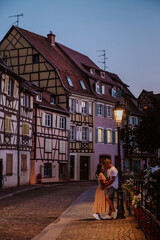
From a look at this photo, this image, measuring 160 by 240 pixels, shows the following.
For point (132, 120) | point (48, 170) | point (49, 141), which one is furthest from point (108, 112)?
point (48, 170)

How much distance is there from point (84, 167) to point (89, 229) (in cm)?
3283

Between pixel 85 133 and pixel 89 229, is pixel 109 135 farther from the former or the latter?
pixel 89 229

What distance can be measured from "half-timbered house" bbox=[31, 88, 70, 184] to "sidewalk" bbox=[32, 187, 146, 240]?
2217 cm

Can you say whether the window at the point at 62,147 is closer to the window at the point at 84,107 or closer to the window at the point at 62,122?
the window at the point at 62,122

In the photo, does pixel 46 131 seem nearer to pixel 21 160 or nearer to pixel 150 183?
pixel 21 160

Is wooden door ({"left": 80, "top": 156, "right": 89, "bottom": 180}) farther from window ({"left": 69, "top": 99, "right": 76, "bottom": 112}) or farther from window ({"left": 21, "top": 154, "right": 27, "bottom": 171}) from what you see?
window ({"left": 21, "top": 154, "right": 27, "bottom": 171})

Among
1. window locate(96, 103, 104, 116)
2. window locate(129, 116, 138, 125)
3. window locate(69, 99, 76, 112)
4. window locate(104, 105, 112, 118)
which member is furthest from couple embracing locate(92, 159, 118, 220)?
window locate(129, 116, 138, 125)

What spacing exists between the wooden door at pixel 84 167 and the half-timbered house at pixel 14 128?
10.6 metres

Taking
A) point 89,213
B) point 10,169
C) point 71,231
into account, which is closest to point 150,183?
point 71,231

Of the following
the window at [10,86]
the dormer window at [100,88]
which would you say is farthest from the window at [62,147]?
the window at [10,86]

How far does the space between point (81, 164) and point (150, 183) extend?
3573 centimetres

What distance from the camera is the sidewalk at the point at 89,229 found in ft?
28.1

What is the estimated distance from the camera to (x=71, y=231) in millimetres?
9461

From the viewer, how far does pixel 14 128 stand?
29391 millimetres
